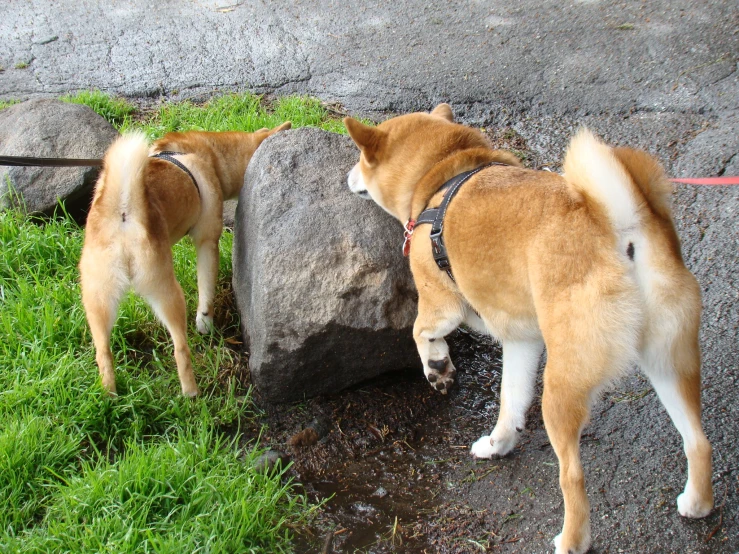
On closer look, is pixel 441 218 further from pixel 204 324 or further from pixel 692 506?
pixel 204 324

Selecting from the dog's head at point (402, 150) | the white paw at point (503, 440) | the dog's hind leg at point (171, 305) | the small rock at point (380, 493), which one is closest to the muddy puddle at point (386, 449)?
the small rock at point (380, 493)

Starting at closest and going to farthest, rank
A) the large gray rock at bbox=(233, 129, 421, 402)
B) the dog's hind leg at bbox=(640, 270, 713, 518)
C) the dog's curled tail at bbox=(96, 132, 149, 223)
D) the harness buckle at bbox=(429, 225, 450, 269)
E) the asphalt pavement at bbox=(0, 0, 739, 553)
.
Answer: the dog's hind leg at bbox=(640, 270, 713, 518) < the harness buckle at bbox=(429, 225, 450, 269) < the dog's curled tail at bbox=(96, 132, 149, 223) < the large gray rock at bbox=(233, 129, 421, 402) < the asphalt pavement at bbox=(0, 0, 739, 553)

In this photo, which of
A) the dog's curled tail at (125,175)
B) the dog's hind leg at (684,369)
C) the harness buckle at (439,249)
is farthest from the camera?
the dog's curled tail at (125,175)

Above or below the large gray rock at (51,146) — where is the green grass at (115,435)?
below

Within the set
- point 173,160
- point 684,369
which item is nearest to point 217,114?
point 173,160

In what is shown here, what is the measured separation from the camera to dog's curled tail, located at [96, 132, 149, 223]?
131 inches

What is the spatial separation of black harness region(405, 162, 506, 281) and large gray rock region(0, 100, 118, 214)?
269 cm

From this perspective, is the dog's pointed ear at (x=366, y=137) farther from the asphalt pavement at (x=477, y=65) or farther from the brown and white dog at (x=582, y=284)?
the asphalt pavement at (x=477, y=65)

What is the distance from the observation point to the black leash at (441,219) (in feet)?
10.2

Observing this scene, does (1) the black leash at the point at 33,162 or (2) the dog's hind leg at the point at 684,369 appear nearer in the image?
(2) the dog's hind leg at the point at 684,369

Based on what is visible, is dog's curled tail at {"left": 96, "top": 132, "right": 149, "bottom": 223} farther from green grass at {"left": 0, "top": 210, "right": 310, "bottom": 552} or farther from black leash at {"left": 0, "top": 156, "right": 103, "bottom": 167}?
green grass at {"left": 0, "top": 210, "right": 310, "bottom": 552}

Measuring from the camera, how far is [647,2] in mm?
6883

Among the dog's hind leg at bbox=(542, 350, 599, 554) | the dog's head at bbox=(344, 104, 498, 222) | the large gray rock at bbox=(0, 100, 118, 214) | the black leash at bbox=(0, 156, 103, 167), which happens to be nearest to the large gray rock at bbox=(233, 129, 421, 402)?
the dog's head at bbox=(344, 104, 498, 222)

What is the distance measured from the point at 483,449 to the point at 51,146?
11.8 ft
